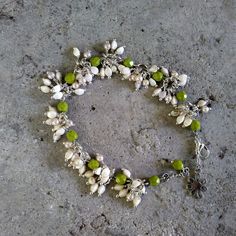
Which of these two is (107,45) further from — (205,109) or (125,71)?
(205,109)

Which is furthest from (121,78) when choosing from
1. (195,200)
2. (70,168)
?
(195,200)

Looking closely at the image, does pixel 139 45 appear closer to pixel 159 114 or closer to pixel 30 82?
pixel 159 114

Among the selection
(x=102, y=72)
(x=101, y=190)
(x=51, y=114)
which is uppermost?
(x=102, y=72)

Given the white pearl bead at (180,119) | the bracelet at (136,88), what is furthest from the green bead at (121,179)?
the white pearl bead at (180,119)

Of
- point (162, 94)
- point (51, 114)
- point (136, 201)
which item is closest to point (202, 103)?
point (162, 94)

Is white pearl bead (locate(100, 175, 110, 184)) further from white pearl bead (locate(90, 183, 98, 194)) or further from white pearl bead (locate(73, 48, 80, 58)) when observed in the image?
white pearl bead (locate(73, 48, 80, 58))

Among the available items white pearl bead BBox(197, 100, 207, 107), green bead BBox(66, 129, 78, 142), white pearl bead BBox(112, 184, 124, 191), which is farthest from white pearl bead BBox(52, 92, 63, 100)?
white pearl bead BBox(197, 100, 207, 107)
